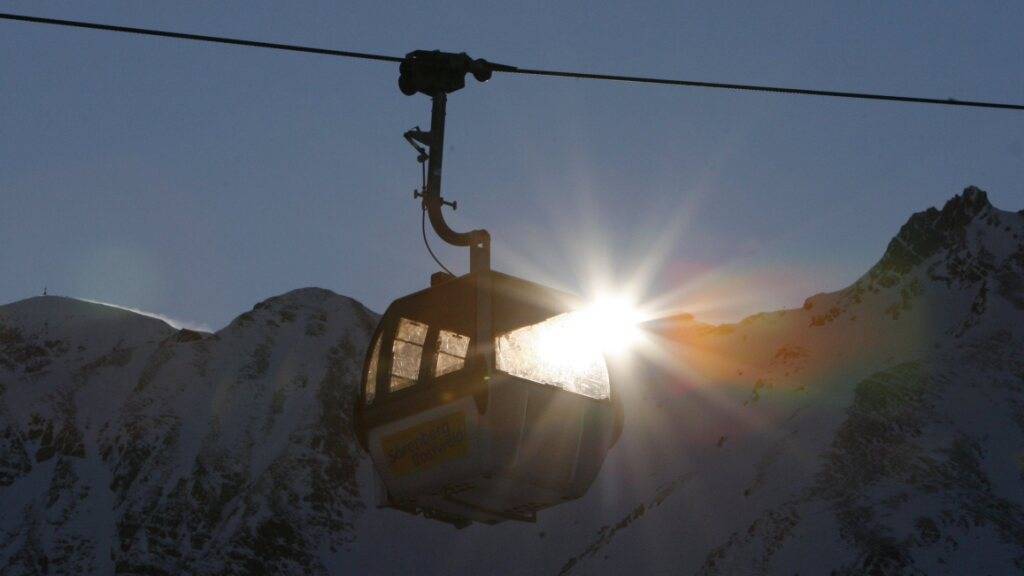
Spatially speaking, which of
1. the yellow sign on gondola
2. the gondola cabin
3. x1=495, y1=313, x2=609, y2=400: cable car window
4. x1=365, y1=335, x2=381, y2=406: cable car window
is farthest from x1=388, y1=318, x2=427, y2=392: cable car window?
x1=495, y1=313, x2=609, y2=400: cable car window

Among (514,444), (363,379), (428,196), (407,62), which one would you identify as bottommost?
(514,444)

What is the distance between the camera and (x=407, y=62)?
11.7 meters

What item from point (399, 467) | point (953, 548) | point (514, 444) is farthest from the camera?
point (953, 548)

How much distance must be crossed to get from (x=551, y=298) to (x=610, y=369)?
40.8 inches

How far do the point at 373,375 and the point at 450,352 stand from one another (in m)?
0.90

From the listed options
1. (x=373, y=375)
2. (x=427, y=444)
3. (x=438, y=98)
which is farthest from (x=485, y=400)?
(x=438, y=98)

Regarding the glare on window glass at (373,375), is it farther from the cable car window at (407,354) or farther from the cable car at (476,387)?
the cable car window at (407,354)

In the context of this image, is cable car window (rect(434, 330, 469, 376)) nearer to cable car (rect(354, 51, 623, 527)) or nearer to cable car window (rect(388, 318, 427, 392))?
cable car (rect(354, 51, 623, 527))

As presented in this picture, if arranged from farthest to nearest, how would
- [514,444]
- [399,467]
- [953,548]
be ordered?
[953,548] < [399,467] < [514,444]

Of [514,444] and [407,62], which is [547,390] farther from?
[407,62]

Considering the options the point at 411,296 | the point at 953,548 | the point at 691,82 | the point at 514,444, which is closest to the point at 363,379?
the point at 411,296

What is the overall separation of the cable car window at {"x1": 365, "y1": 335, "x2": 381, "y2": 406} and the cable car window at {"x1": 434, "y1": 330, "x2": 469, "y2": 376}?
70 cm

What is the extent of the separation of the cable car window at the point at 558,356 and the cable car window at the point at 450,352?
1.32 feet

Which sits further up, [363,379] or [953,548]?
[953,548]
